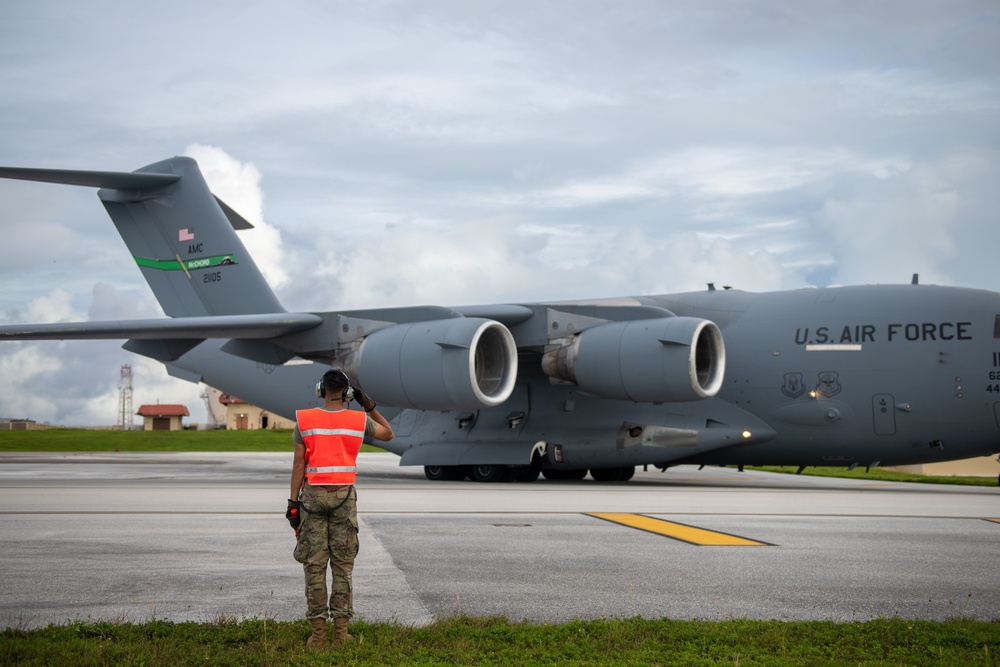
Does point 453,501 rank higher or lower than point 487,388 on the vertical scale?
lower

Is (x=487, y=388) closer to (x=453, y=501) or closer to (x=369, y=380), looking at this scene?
(x=369, y=380)

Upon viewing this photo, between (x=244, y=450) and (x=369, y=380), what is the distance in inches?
1152

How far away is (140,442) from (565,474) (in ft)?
94.6

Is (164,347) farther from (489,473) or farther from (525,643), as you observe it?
(525,643)

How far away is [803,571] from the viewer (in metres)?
6.59

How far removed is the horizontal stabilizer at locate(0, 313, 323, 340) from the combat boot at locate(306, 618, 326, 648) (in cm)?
1275

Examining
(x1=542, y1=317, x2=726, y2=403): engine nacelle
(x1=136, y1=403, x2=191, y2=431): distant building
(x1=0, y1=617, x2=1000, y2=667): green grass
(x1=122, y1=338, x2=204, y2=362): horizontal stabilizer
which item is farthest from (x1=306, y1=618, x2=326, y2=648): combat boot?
(x1=136, y1=403, x2=191, y2=431): distant building

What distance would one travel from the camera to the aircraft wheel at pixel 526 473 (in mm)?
17719

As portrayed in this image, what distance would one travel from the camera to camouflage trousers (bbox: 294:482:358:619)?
4.62 metres

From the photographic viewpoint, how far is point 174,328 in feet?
54.6

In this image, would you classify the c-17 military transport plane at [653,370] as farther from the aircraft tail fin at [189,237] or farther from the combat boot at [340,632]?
the combat boot at [340,632]

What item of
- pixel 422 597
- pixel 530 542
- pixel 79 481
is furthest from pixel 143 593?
pixel 79 481

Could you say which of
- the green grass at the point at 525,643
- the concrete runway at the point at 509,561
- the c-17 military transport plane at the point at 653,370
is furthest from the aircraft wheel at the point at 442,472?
the green grass at the point at 525,643

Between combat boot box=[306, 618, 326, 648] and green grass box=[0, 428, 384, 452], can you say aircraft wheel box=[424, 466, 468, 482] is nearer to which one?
combat boot box=[306, 618, 326, 648]
